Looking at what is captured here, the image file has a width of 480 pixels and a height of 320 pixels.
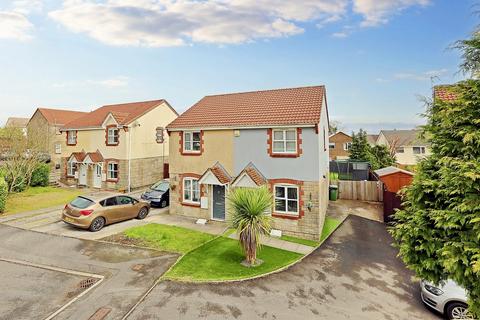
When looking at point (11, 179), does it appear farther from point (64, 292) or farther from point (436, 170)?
point (436, 170)

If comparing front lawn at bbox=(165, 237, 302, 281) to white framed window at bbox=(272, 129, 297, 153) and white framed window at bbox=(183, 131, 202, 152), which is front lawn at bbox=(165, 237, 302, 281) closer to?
white framed window at bbox=(272, 129, 297, 153)

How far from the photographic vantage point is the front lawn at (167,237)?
41.3 feet

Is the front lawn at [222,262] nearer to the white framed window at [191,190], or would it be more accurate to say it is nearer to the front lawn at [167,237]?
Answer: the front lawn at [167,237]

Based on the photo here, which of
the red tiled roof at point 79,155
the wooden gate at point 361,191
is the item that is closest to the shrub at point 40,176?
the red tiled roof at point 79,155

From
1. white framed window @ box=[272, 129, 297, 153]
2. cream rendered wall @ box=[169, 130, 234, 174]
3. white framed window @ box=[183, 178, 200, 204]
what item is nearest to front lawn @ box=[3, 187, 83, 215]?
cream rendered wall @ box=[169, 130, 234, 174]

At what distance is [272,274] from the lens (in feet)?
34.1

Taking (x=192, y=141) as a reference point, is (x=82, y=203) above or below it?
below

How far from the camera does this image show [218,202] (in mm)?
17031

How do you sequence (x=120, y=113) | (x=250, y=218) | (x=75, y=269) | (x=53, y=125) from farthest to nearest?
1. (x=53, y=125)
2. (x=120, y=113)
3. (x=250, y=218)
4. (x=75, y=269)

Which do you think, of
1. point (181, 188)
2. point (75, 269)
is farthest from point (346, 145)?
point (75, 269)

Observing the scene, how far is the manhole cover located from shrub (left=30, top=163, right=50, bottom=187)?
22294 mm

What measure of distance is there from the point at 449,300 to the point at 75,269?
12596 mm

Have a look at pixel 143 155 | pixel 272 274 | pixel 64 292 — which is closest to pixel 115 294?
pixel 64 292

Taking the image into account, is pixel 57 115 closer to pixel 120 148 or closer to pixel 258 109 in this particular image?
pixel 120 148
